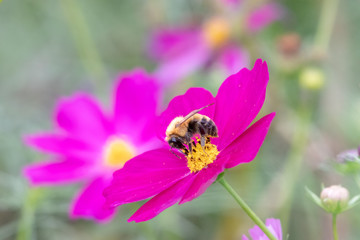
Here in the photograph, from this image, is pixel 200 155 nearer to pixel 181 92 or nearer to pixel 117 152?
pixel 117 152

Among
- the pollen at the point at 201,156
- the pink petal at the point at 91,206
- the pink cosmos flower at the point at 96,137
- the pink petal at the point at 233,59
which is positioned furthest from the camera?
the pink petal at the point at 233,59

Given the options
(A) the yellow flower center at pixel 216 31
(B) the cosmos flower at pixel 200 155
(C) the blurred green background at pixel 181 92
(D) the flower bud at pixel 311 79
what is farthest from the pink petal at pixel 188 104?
(A) the yellow flower center at pixel 216 31

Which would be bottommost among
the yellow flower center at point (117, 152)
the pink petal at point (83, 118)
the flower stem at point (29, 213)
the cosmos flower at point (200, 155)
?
the cosmos flower at point (200, 155)

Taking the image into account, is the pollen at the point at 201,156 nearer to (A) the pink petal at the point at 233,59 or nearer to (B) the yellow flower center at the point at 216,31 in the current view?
(A) the pink petal at the point at 233,59

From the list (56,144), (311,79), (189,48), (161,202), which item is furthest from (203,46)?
(161,202)

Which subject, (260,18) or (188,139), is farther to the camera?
(260,18)

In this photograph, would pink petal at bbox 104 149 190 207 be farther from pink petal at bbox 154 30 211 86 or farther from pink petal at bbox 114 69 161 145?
pink petal at bbox 154 30 211 86
